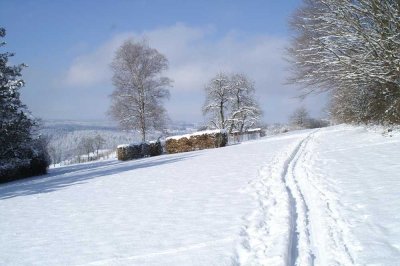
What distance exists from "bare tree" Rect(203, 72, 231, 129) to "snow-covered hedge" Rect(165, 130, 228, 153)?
22.5 meters

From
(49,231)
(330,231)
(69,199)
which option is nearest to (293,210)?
(330,231)

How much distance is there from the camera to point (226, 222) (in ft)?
18.2

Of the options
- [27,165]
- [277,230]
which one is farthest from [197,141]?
[277,230]

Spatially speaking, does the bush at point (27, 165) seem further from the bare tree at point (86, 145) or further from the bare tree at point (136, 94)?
the bare tree at point (86, 145)

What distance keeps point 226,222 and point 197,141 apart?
2050 centimetres

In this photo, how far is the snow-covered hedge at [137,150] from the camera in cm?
2584

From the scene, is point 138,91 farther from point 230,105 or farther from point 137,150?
point 230,105

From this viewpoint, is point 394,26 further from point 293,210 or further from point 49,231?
point 49,231

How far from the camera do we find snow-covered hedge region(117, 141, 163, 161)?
25844 mm

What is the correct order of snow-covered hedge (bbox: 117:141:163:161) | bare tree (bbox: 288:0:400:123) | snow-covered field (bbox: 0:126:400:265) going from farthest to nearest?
snow-covered hedge (bbox: 117:141:163:161)
bare tree (bbox: 288:0:400:123)
snow-covered field (bbox: 0:126:400:265)

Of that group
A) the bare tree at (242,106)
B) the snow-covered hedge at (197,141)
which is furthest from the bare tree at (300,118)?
the snow-covered hedge at (197,141)

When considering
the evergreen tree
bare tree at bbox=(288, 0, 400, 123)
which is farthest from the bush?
bare tree at bbox=(288, 0, 400, 123)

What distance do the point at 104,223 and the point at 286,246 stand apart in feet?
11.3

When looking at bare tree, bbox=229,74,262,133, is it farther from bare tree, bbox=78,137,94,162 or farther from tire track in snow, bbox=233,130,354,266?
bare tree, bbox=78,137,94,162
